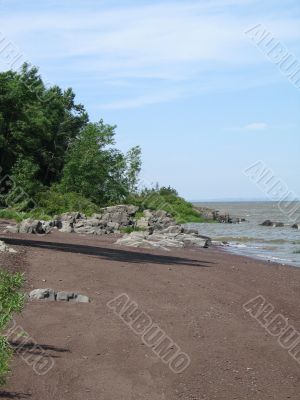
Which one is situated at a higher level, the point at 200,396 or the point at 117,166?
the point at 117,166

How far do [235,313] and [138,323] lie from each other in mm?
2776

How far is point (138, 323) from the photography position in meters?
10.9

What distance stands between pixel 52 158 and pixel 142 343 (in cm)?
5063

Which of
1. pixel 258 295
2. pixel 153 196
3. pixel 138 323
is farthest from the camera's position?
pixel 153 196

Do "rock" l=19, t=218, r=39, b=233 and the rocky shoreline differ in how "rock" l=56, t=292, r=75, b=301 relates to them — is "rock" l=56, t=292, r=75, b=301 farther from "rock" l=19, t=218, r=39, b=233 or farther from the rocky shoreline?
"rock" l=19, t=218, r=39, b=233

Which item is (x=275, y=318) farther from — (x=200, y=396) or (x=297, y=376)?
(x=200, y=396)

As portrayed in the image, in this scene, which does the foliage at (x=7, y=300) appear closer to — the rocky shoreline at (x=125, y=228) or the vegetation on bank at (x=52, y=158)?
the rocky shoreline at (x=125, y=228)

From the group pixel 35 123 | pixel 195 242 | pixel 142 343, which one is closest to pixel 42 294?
pixel 142 343

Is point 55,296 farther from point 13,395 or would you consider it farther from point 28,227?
point 28,227

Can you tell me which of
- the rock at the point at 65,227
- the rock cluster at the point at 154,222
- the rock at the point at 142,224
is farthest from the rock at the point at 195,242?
the rock at the point at 142,224

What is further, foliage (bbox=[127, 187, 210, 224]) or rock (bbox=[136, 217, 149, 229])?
foliage (bbox=[127, 187, 210, 224])

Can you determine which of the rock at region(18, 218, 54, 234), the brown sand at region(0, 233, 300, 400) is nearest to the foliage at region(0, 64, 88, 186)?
the rock at region(18, 218, 54, 234)

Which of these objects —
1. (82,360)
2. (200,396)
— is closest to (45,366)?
(82,360)

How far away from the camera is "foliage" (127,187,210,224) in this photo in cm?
6669
